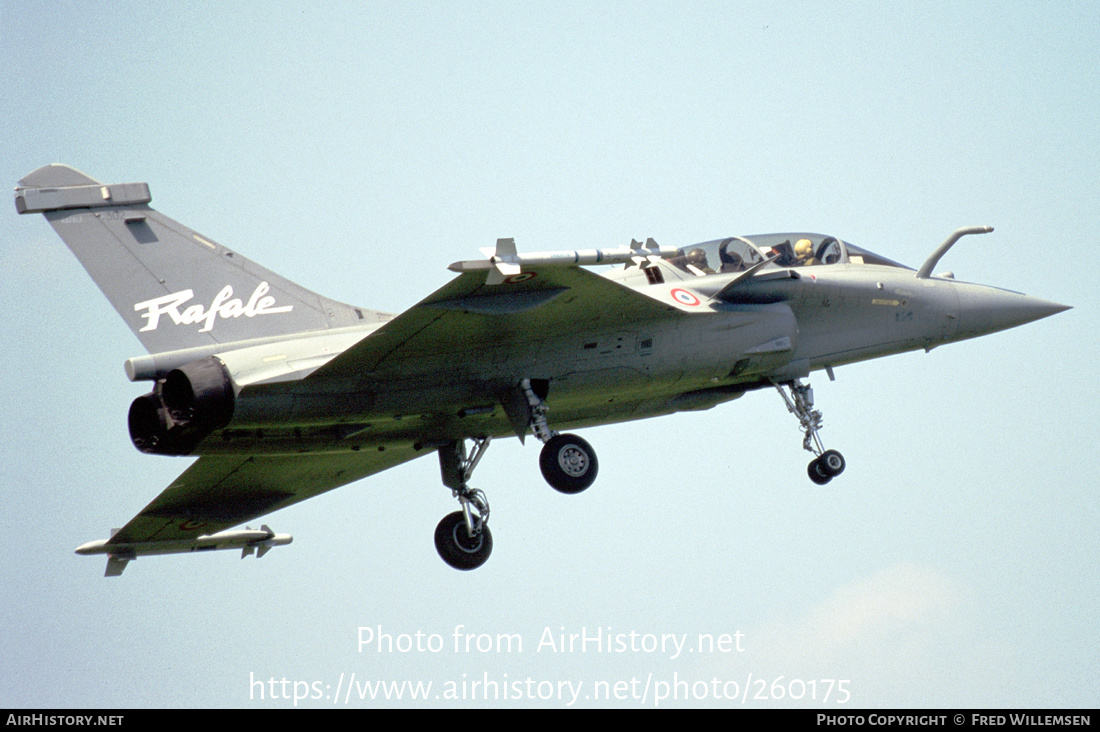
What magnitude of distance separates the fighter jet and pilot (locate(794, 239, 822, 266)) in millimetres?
33

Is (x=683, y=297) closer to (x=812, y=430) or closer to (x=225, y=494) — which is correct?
(x=812, y=430)

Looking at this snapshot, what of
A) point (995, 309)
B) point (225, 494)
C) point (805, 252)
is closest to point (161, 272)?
point (225, 494)

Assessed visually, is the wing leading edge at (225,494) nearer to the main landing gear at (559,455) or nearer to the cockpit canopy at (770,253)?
the main landing gear at (559,455)

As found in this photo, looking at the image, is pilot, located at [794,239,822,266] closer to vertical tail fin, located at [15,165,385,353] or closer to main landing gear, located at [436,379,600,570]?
main landing gear, located at [436,379,600,570]

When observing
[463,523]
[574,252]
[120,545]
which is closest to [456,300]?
[574,252]

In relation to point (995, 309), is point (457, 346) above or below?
below

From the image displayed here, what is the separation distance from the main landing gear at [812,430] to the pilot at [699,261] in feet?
5.54

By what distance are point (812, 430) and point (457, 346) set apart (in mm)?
5130

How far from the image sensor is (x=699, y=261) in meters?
15.7

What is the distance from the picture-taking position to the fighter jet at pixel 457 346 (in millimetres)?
12836

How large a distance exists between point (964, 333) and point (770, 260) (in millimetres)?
3600

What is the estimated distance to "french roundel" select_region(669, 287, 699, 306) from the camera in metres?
14.9

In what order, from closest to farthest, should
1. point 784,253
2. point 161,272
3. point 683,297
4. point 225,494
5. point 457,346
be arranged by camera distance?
point 457,346 < point 161,272 < point 683,297 < point 784,253 < point 225,494

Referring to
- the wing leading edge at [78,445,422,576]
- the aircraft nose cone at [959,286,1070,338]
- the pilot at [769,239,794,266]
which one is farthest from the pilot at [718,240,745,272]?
the wing leading edge at [78,445,422,576]
